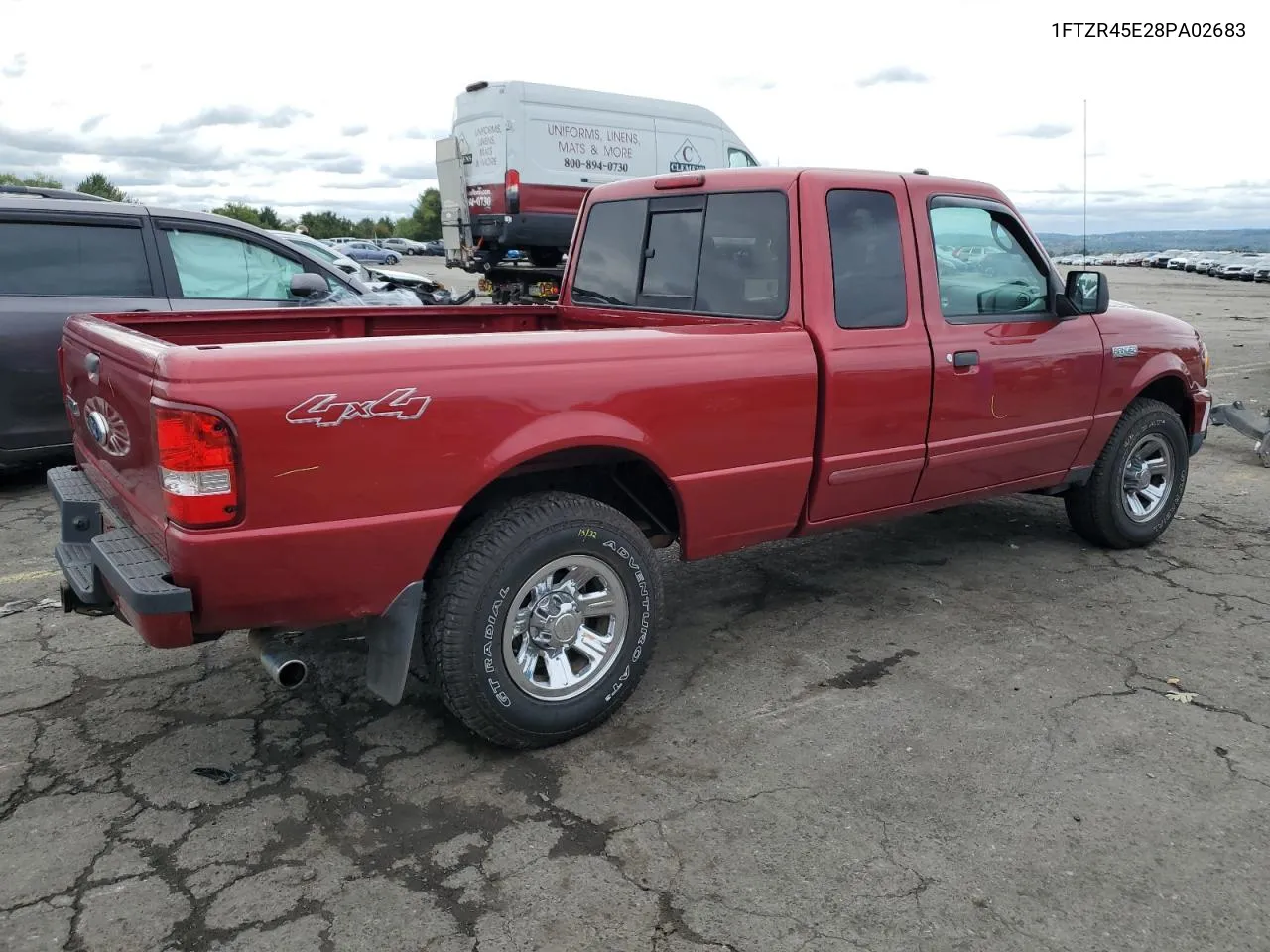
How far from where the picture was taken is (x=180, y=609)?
268cm

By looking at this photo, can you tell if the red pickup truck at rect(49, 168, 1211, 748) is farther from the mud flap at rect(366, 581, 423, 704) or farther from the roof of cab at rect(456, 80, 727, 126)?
the roof of cab at rect(456, 80, 727, 126)

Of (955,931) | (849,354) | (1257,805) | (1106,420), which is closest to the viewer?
(955,931)

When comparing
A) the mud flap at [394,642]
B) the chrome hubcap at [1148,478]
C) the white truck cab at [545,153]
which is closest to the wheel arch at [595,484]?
the mud flap at [394,642]

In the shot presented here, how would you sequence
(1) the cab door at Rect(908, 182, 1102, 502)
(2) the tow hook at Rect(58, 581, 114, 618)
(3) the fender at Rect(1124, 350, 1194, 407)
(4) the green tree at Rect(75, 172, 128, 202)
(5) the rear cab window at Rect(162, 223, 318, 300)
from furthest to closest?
1. (4) the green tree at Rect(75, 172, 128, 202)
2. (5) the rear cab window at Rect(162, 223, 318, 300)
3. (3) the fender at Rect(1124, 350, 1194, 407)
4. (1) the cab door at Rect(908, 182, 1102, 502)
5. (2) the tow hook at Rect(58, 581, 114, 618)

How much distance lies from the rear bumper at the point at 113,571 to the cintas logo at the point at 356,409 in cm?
57

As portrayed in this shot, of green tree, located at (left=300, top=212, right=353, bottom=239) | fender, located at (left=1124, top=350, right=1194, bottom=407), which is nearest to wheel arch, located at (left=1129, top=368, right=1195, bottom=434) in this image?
fender, located at (left=1124, top=350, right=1194, bottom=407)

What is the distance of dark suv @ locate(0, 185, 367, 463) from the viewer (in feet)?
20.0

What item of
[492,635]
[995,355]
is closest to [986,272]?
[995,355]

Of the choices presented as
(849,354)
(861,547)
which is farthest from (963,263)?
(861,547)

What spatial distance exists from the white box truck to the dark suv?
9158 mm

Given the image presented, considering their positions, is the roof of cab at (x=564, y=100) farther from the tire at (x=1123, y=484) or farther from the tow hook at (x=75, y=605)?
the tow hook at (x=75, y=605)

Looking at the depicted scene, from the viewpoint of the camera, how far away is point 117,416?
3098 millimetres

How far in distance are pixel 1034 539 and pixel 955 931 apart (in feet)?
11.9

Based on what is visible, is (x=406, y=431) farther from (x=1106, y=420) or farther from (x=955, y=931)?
(x=1106, y=420)
